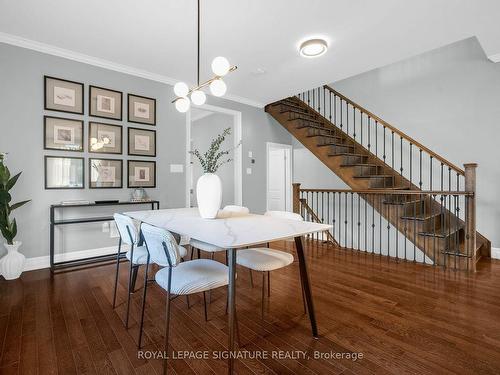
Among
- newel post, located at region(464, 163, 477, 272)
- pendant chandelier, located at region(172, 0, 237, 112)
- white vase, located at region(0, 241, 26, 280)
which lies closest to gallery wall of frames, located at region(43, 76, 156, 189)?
white vase, located at region(0, 241, 26, 280)

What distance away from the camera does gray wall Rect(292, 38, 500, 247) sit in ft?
12.3

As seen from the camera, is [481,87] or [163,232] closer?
[163,232]

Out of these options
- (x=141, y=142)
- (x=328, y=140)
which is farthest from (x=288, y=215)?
(x=328, y=140)

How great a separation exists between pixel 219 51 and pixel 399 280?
3.33 meters

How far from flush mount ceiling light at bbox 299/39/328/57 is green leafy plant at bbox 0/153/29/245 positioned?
3476 mm

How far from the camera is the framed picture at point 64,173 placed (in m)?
3.20

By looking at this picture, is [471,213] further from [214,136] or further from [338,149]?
[214,136]

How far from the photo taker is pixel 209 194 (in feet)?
7.04

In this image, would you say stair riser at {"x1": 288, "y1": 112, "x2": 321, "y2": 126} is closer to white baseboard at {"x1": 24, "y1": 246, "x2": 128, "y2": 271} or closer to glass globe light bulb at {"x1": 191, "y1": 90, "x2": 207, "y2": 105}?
glass globe light bulb at {"x1": 191, "y1": 90, "x2": 207, "y2": 105}

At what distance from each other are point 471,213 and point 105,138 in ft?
15.3

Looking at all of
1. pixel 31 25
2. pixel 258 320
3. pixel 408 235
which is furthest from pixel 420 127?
pixel 31 25

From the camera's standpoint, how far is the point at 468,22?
2.63 m

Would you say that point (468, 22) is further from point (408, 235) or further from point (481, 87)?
point (408, 235)

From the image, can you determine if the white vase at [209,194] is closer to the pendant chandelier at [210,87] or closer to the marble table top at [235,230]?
the marble table top at [235,230]
